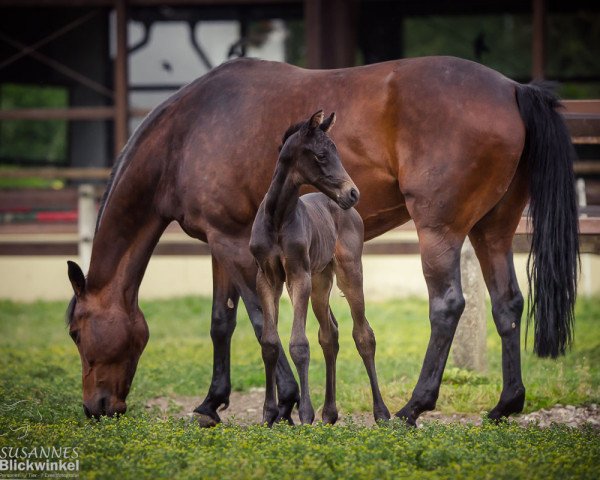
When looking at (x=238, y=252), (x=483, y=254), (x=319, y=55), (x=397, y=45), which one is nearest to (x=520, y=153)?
(x=483, y=254)

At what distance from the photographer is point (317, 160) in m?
5.22

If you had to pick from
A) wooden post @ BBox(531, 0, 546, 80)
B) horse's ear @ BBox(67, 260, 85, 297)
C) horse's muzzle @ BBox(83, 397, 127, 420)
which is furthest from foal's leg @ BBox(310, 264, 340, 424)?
wooden post @ BBox(531, 0, 546, 80)

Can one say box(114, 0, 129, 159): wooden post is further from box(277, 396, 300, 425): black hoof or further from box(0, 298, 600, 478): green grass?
box(277, 396, 300, 425): black hoof

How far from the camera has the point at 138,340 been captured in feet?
20.5

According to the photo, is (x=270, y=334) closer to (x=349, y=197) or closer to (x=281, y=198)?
(x=281, y=198)

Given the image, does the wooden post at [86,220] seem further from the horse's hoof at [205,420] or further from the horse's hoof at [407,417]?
the horse's hoof at [407,417]

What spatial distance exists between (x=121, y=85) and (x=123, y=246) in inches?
298

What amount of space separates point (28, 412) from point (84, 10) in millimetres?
9539

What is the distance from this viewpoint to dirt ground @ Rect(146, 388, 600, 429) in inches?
239

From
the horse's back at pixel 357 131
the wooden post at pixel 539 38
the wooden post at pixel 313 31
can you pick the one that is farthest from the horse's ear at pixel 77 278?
the wooden post at pixel 539 38

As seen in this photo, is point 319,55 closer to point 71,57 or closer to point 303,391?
point 71,57

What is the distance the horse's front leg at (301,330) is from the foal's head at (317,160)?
1.49ft

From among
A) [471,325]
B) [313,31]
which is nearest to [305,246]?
[471,325]

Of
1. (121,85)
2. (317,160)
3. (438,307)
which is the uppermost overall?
(121,85)
